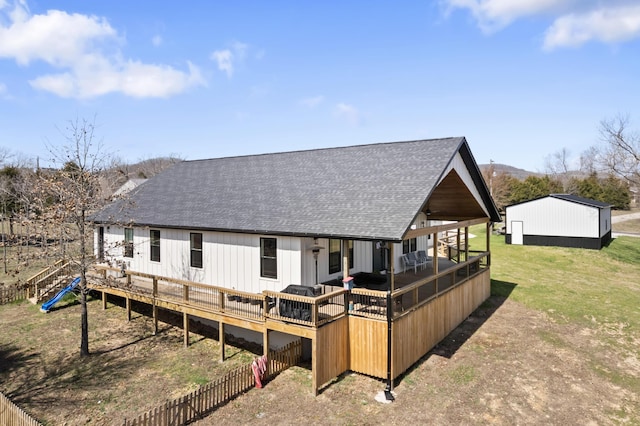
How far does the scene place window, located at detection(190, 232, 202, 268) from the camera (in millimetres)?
14578

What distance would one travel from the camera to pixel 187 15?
14.3m

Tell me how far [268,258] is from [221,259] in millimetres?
2302

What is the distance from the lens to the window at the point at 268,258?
40.3 feet

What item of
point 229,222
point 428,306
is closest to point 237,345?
point 229,222

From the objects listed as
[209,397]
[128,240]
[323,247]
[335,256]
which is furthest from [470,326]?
[128,240]

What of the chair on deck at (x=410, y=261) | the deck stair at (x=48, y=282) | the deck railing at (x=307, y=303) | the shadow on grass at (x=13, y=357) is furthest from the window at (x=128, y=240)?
the chair on deck at (x=410, y=261)

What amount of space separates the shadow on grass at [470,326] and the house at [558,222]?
14075 millimetres

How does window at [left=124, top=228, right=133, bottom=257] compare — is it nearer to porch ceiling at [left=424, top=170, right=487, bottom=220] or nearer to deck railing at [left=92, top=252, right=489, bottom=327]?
deck railing at [left=92, top=252, right=489, bottom=327]

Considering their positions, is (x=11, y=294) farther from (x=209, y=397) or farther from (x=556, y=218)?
(x=556, y=218)

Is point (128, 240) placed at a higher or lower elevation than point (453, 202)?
lower

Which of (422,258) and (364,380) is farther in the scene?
(422,258)

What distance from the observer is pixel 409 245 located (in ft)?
57.9

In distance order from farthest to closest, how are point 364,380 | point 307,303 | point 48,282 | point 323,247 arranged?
point 48,282 < point 323,247 < point 364,380 < point 307,303

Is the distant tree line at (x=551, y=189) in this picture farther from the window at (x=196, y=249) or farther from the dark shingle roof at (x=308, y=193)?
the window at (x=196, y=249)
